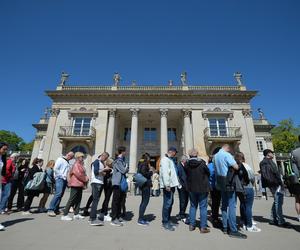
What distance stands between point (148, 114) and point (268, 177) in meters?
18.5

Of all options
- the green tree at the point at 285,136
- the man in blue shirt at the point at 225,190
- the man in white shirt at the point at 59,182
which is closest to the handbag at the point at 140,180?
the man in blue shirt at the point at 225,190

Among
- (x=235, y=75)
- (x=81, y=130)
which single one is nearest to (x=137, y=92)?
(x=81, y=130)

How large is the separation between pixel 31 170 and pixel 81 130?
14.3 meters

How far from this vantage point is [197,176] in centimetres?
438

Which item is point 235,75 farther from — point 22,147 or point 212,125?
point 22,147

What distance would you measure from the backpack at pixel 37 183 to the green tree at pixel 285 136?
148ft

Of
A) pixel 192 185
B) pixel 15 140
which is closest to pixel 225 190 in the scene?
pixel 192 185

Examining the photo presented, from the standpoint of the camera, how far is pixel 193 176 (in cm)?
442

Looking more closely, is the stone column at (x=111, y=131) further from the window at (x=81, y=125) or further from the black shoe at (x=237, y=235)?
the black shoe at (x=237, y=235)

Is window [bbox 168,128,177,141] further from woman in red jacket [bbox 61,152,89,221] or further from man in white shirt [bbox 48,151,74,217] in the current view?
woman in red jacket [bbox 61,152,89,221]

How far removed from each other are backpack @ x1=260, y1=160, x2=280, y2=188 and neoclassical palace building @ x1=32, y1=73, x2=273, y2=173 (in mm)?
14545

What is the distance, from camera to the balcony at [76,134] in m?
19.8

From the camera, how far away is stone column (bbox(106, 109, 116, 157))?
1996 cm

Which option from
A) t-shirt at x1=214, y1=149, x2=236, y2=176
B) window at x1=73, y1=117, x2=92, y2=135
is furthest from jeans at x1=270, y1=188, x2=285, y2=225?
window at x1=73, y1=117, x2=92, y2=135
